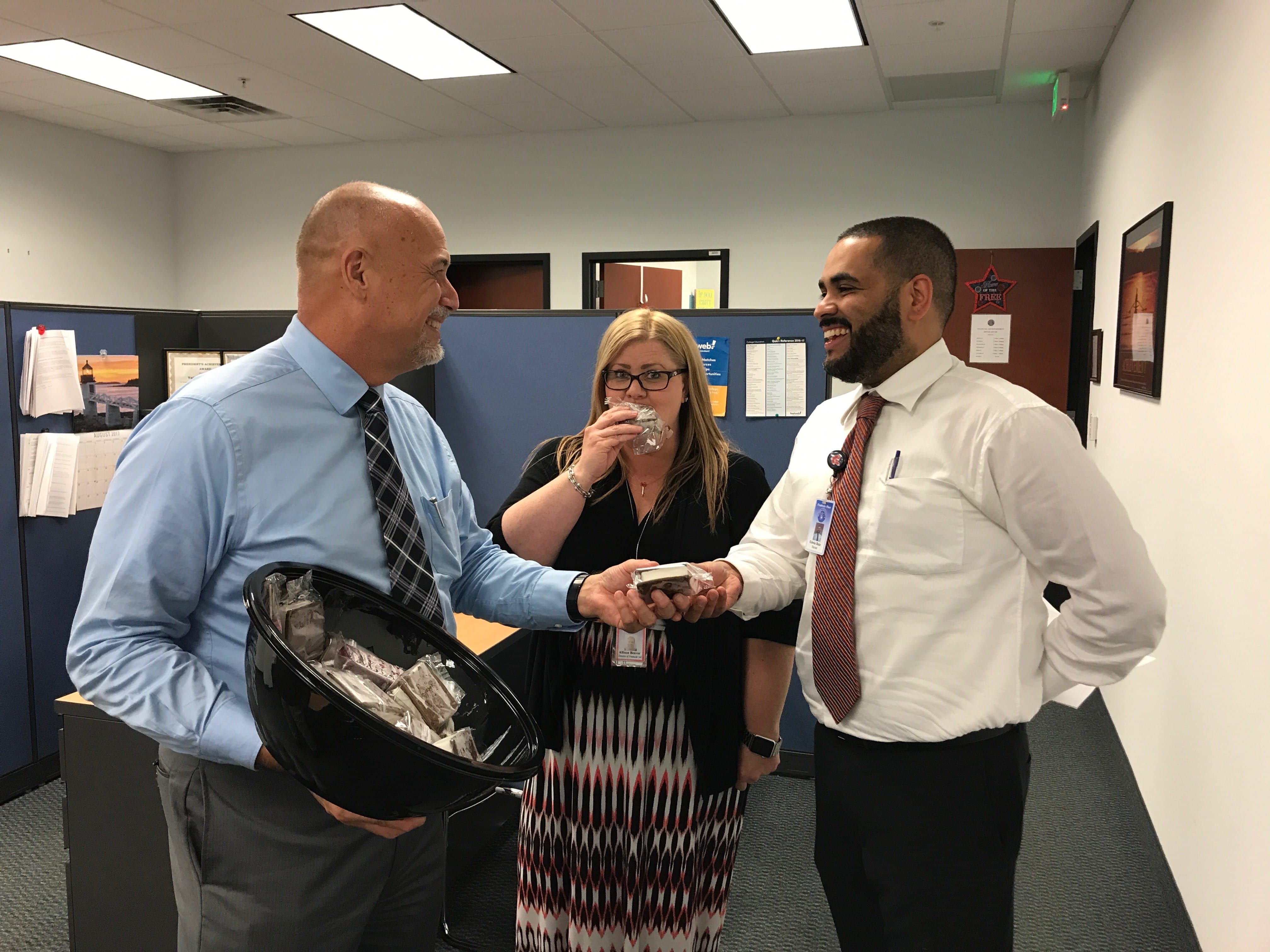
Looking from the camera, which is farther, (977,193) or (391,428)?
(977,193)

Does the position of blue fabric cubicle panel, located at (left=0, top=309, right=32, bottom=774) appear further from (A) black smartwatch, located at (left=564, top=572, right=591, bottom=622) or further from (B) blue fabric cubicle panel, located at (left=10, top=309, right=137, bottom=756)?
(A) black smartwatch, located at (left=564, top=572, right=591, bottom=622)

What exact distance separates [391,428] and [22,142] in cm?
659

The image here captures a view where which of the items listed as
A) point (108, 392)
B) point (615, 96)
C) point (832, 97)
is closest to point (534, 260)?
point (615, 96)

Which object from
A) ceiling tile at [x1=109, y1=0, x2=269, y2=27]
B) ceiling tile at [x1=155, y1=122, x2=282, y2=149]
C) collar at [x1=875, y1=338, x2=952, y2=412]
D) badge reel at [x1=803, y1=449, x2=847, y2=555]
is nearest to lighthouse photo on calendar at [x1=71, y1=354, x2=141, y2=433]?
ceiling tile at [x1=109, y1=0, x2=269, y2=27]

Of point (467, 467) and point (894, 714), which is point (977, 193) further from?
point (894, 714)

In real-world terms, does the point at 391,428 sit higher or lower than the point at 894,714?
higher

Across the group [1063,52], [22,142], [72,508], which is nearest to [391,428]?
[72,508]

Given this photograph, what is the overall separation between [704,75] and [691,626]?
166 inches

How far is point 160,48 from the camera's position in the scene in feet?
15.3

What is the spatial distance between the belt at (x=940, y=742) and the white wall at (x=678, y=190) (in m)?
4.90

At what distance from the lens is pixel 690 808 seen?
1.66m

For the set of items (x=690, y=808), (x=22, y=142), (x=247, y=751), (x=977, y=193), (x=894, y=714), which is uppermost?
(x=22, y=142)

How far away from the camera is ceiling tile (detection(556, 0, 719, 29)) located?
3.96 m

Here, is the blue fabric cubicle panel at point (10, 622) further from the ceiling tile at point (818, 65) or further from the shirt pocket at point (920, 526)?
the ceiling tile at point (818, 65)
